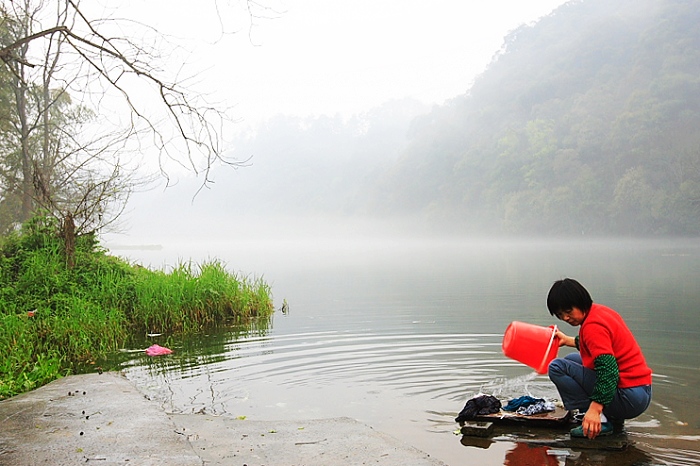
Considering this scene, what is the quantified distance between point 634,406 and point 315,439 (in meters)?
2.28

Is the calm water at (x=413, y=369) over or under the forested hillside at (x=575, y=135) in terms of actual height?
under

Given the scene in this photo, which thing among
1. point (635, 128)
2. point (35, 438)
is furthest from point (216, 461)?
point (635, 128)

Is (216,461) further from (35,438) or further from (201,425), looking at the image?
(35,438)

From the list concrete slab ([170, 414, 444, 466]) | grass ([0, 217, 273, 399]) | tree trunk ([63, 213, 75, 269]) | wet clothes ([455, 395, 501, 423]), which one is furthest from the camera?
tree trunk ([63, 213, 75, 269])

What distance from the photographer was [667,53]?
195 ft

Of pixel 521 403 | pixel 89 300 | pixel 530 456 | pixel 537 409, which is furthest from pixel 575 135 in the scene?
pixel 530 456

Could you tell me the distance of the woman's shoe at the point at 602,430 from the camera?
4.63 meters

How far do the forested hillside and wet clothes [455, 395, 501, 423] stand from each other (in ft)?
147

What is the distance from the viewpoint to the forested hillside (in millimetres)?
49688

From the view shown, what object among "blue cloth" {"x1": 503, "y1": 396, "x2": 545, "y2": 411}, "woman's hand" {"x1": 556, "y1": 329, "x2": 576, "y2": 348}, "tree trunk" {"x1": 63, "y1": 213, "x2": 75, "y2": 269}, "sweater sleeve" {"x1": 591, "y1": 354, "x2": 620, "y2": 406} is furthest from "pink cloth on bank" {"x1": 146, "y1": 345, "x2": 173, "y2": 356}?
"sweater sleeve" {"x1": 591, "y1": 354, "x2": 620, "y2": 406}

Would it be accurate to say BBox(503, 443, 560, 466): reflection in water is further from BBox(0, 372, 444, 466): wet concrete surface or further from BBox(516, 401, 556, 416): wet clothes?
BBox(0, 372, 444, 466): wet concrete surface

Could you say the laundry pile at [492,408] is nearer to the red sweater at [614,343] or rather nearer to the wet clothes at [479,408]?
the wet clothes at [479,408]

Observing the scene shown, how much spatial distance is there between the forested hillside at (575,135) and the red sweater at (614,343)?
44.9 meters

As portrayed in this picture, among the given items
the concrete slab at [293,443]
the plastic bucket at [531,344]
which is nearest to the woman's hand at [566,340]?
the plastic bucket at [531,344]
